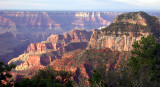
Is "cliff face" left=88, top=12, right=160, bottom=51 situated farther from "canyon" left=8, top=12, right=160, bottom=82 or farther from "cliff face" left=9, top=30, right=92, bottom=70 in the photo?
"cliff face" left=9, top=30, right=92, bottom=70

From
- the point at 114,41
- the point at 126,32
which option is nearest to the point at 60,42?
the point at 114,41

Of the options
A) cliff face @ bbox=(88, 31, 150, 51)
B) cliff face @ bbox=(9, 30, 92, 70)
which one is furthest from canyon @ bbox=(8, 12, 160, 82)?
cliff face @ bbox=(9, 30, 92, 70)

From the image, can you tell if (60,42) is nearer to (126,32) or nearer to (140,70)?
(126,32)

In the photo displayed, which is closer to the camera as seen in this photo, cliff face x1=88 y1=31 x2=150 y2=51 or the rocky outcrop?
cliff face x1=88 y1=31 x2=150 y2=51

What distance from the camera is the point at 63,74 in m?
29.9

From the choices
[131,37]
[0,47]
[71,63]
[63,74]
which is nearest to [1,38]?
[0,47]

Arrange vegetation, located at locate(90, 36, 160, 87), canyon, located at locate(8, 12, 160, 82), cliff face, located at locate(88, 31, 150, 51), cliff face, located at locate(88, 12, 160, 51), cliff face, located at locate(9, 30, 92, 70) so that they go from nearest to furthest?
vegetation, located at locate(90, 36, 160, 87) → canyon, located at locate(8, 12, 160, 82) → cliff face, located at locate(88, 12, 160, 51) → cliff face, located at locate(88, 31, 150, 51) → cliff face, located at locate(9, 30, 92, 70)

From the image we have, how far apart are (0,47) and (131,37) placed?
11029cm

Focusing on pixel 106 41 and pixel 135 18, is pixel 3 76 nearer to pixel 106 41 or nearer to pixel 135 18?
pixel 106 41

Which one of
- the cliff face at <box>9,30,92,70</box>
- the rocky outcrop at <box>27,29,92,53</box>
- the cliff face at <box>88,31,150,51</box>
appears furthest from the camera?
the rocky outcrop at <box>27,29,92,53</box>

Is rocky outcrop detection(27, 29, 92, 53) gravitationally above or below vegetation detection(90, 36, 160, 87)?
below

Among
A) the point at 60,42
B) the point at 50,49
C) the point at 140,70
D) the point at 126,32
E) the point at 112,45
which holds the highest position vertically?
the point at 126,32

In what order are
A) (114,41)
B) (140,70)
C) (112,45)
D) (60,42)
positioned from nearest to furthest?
(140,70), (114,41), (112,45), (60,42)

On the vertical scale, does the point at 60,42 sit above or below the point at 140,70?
below
